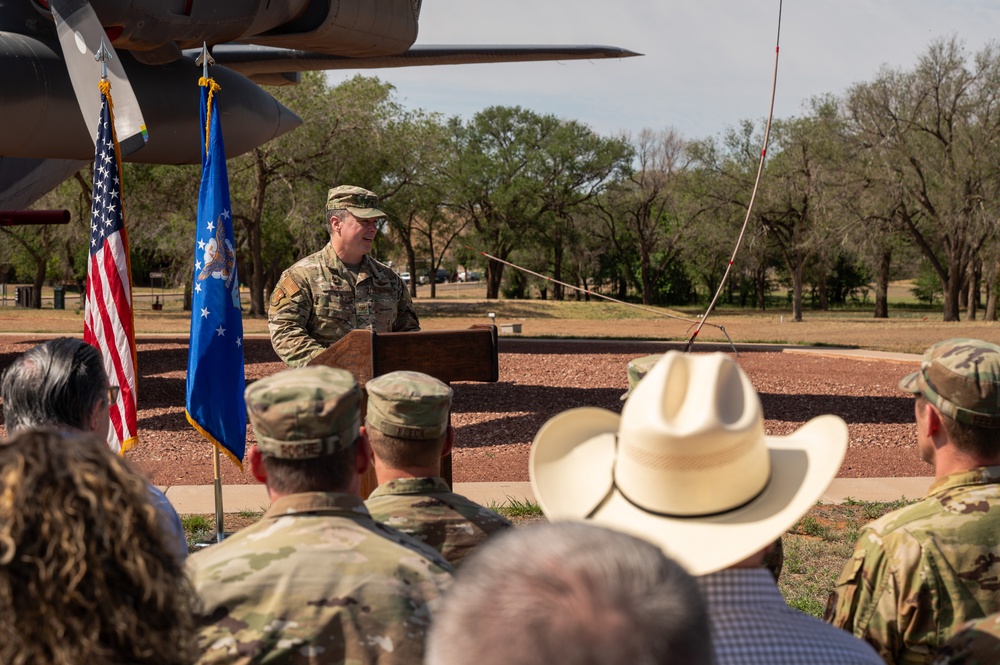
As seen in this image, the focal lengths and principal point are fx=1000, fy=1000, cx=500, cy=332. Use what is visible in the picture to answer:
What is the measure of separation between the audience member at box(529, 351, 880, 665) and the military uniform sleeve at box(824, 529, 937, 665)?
825mm

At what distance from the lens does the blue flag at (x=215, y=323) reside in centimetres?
644

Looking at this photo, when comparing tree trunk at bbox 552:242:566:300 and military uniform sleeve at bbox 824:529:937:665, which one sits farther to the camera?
tree trunk at bbox 552:242:566:300

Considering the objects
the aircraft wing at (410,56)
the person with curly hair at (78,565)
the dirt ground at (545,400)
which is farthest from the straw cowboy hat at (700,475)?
the aircraft wing at (410,56)

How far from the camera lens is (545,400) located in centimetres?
1220

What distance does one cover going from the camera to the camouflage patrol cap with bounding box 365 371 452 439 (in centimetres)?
288

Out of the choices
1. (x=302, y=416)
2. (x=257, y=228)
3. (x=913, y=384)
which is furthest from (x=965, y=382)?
(x=257, y=228)

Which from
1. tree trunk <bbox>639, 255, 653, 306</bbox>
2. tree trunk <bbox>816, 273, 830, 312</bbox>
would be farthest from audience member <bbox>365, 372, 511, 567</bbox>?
tree trunk <bbox>639, 255, 653, 306</bbox>

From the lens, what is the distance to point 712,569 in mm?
1682

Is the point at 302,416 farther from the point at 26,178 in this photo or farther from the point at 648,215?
the point at 648,215

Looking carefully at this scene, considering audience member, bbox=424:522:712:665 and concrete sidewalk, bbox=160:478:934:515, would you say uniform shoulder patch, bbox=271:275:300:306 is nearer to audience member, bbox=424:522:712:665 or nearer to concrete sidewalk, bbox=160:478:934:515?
concrete sidewalk, bbox=160:478:934:515

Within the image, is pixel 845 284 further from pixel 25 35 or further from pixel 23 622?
pixel 23 622

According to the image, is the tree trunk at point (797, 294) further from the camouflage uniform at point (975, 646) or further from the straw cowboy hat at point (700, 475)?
the straw cowboy hat at point (700, 475)

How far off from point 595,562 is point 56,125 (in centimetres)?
1049

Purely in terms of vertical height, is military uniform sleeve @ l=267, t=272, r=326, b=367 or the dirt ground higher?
military uniform sleeve @ l=267, t=272, r=326, b=367
